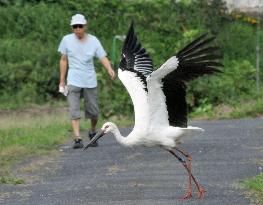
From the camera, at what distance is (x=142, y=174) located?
11109 mm

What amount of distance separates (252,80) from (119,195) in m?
10.1

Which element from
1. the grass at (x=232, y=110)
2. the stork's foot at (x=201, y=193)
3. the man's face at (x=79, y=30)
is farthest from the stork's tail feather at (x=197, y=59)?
the grass at (x=232, y=110)

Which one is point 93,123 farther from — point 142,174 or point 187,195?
point 187,195

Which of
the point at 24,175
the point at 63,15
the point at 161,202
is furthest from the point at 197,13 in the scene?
the point at 161,202

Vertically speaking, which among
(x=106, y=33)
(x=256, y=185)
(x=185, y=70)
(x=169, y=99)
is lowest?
(x=256, y=185)

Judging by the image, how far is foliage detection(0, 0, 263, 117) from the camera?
19641 mm

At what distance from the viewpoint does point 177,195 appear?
32.2ft

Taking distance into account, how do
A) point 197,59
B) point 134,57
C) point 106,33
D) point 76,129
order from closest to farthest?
point 197,59, point 134,57, point 76,129, point 106,33

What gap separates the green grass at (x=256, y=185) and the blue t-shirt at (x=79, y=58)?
396 cm

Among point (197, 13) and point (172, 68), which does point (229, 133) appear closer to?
point (172, 68)

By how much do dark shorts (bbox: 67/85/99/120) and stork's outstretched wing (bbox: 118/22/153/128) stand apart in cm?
158

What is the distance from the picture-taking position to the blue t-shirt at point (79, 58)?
13633 mm

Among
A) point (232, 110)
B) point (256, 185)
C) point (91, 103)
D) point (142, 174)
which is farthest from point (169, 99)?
point (232, 110)

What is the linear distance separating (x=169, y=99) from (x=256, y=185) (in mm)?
1356
